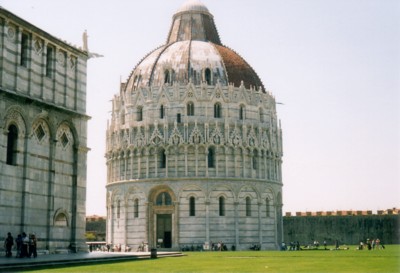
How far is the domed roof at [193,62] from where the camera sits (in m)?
68.6

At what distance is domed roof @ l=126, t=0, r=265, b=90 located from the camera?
225ft

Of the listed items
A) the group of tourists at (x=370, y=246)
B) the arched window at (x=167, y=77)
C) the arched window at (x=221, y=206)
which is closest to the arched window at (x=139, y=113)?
the arched window at (x=167, y=77)

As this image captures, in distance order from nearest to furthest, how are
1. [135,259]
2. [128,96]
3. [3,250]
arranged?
[3,250] < [135,259] < [128,96]

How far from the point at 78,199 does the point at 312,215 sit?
51363mm

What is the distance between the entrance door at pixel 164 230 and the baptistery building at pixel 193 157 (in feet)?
0.35

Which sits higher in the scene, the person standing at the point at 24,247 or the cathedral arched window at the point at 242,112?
the cathedral arched window at the point at 242,112

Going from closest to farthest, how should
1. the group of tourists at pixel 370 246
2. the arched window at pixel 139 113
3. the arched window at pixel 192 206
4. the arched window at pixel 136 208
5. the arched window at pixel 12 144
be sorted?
the arched window at pixel 12 144 < the group of tourists at pixel 370 246 < the arched window at pixel 192 206 < the arched window at pixel 136 208 < the arched window at pixel 139 113

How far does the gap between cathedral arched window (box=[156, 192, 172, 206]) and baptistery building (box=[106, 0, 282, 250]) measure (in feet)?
0.35

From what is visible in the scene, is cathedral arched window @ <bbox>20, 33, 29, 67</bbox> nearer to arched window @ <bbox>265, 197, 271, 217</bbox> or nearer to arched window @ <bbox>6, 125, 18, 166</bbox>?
arched window @ <bbox>6, 125, 18, 166</bbox>

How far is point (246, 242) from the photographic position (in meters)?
64.4

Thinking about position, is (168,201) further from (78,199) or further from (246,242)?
(78,199)

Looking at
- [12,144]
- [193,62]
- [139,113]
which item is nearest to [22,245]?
[12,144]

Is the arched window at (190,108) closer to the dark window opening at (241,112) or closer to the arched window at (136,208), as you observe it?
the dark window opening at (241,112)

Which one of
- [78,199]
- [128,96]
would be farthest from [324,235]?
[78,199]
